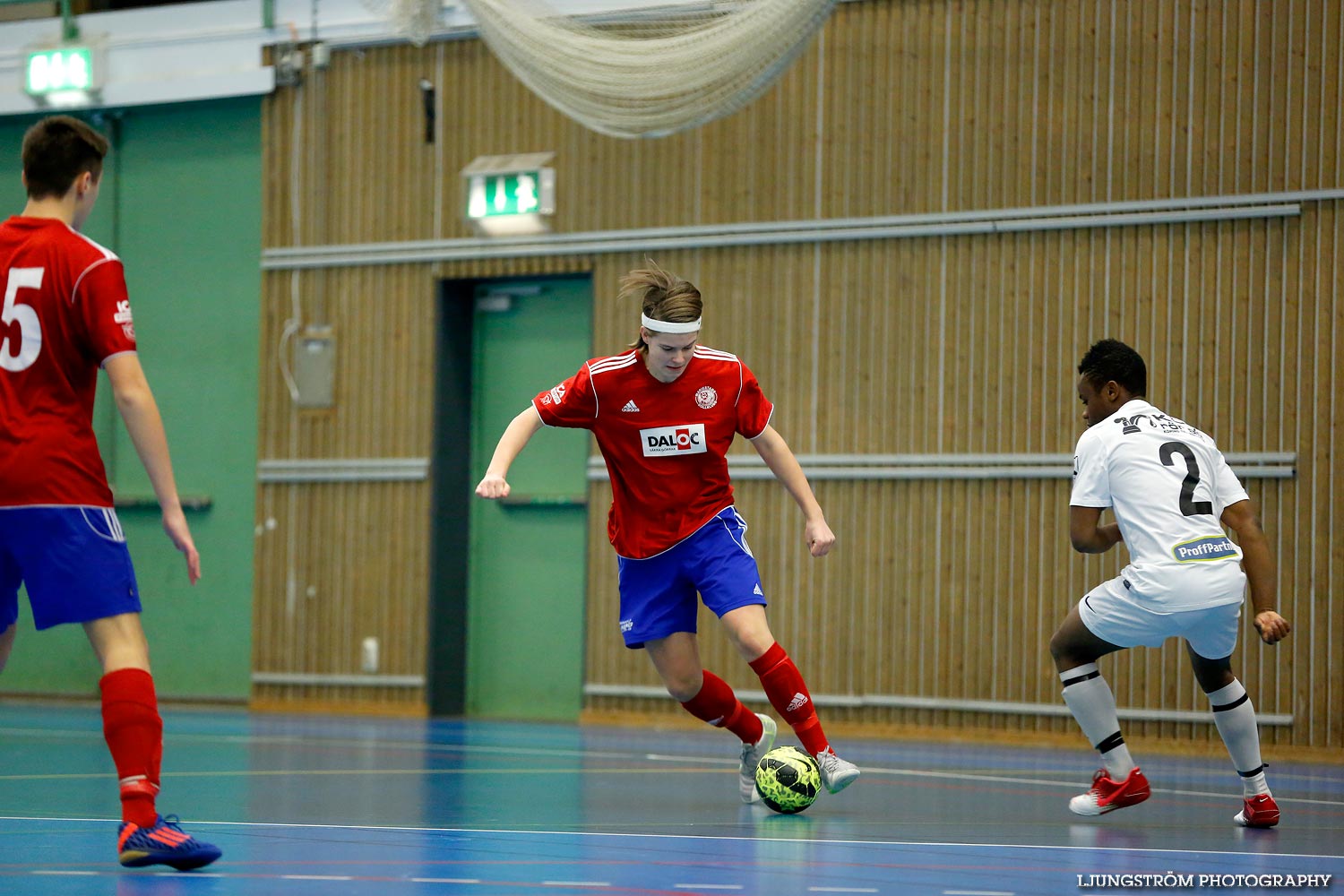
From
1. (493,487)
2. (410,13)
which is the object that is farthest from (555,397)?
(410,13)

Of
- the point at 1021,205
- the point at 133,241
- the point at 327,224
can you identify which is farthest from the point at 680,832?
the point at 133,241

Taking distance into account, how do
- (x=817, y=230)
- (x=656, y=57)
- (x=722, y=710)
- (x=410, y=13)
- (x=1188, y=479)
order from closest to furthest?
(x=1188, y=479) → (x=722, y=710) → (x=656, y=57) → (x=410, y=13) → (x=817, y=230)

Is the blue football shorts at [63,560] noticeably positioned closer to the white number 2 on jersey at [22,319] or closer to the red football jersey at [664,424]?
the white number 2 on jersey at [22,319]

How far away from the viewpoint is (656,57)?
30.5ft

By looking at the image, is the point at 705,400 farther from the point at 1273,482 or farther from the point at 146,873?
the point at 1273,482

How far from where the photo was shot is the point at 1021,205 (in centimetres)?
1056

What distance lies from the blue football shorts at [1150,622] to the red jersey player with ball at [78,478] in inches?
127

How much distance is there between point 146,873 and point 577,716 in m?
8.06

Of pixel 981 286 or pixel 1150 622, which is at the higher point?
pixel 981 286

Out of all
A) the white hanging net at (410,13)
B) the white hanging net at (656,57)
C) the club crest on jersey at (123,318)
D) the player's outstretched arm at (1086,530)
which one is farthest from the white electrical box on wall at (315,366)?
the club crest on jersey at (123,318)

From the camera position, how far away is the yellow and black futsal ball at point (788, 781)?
5.70 m

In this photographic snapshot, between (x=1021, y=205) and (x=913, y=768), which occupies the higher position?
(x=1021, y=205)

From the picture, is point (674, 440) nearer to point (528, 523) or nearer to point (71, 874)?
point (71, 874)

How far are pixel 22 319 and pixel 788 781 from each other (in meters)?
3.19
